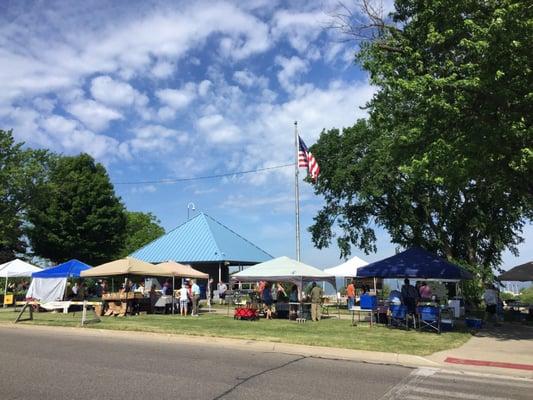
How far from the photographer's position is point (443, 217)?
35906 millimetres

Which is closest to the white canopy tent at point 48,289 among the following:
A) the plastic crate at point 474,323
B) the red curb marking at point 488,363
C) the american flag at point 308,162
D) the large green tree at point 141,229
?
the american flag at point 308,162

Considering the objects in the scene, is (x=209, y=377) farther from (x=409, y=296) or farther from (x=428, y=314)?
(x=409, y=296)

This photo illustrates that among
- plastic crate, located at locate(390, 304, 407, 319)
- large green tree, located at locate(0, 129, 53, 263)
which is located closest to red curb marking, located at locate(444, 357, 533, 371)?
plastic crate, located at locate(390, 304, 407, 319)

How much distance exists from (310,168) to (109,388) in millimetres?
21642

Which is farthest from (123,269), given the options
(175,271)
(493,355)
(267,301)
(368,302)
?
(493,355)

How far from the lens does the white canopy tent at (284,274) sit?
850 inches

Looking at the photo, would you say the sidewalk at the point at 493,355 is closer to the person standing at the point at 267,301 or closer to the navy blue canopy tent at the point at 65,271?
the person standing at the point at 267,301

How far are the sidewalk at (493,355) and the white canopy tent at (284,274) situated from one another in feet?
23.4

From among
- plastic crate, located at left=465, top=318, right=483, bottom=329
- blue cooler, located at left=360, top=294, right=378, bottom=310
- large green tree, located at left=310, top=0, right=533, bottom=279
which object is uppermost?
large green tree, located at left=310, top=0, right=533, bottom=279

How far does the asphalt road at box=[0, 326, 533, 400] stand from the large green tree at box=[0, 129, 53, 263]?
104 feet

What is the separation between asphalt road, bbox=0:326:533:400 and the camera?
7.97m

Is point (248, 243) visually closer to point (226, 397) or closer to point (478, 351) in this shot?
point (478, 351)

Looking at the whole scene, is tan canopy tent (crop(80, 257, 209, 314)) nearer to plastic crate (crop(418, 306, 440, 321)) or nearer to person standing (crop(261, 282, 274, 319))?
person standing (crop(261, 282, 274, 319))

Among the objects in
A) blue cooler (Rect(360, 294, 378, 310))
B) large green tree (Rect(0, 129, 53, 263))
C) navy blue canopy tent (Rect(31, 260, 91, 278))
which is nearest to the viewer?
blue cooler (Rect(360, 294, 378, 310))
